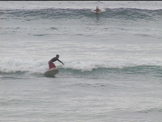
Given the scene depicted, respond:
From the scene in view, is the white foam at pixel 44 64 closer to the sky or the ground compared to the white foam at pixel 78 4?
closer to the ground

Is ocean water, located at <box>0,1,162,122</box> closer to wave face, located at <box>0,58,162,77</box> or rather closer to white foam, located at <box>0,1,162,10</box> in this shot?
wave face, located at <box>0,58,162,77</box>

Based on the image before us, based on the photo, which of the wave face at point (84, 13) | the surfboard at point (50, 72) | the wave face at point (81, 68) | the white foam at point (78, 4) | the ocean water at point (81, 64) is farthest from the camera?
the white foam at point (78, 4)

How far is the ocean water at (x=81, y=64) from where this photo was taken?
15578 mm

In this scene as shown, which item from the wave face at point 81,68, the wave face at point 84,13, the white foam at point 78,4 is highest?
the white foam at point 78,4

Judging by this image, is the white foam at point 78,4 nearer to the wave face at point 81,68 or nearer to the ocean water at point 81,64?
the ocean water at point 81,64

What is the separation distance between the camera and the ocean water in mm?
15578

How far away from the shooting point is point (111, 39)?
98.4 ft

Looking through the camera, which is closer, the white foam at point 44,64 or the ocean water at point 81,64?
the ocean water at point 81,64

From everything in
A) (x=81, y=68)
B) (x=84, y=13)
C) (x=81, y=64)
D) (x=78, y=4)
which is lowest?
(x=81, y=68)

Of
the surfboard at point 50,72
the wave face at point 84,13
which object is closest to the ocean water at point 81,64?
the wave face at point 84,13

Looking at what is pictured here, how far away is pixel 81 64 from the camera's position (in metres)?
23.0

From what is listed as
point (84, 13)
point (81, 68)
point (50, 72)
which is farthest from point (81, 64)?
point (84, 13)

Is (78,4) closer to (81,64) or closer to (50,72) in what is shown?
(81,64)

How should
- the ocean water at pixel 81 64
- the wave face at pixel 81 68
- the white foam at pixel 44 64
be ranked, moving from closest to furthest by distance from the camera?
the ocean water at pixel 81 64 → the wave face at pixel 81 68 → the white foam at pixel 44 64
